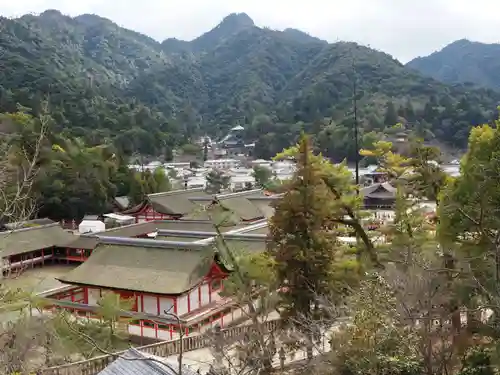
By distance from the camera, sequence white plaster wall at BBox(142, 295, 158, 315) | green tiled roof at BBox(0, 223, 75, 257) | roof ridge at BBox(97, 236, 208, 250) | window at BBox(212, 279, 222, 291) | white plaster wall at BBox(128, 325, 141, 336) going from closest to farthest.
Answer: white plaster wall at BBox(142, 295, 158, 315) → white plaster wall at BBox(128, 325, 141, 336) → roof ridge at BBox(97, 236, 208, 250) → window at BBox(212, 279, 222, 291) → green tiled roof at BBox(0, 223, 75, 257)

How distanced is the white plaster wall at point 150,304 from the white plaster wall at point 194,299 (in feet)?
3.45

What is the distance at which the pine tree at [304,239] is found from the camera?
11.8 meters

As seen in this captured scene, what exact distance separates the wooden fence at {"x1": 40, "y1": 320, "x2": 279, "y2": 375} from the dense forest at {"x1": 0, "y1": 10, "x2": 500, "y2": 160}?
27.2m

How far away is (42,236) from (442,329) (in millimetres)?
22111

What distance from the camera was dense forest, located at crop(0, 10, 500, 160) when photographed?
253 feet

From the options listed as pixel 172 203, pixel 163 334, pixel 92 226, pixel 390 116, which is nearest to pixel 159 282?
pixel 163 334

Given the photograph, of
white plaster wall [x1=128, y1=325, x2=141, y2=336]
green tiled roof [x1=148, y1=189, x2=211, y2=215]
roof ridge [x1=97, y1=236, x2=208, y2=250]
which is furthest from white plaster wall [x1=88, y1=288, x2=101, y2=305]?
green tiled roof [x1=148, y1=189, x2=211, y2=215]

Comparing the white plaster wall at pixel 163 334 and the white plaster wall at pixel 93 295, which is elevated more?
the white plaster wall at pixel 93 295

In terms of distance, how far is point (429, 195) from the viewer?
1318cm

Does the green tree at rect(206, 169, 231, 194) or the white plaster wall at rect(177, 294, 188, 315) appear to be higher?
the white plaster wall at rect(177, 294, 188, 315)

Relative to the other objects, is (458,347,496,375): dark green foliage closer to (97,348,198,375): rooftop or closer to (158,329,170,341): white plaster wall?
(97,348,198,375): rooftop

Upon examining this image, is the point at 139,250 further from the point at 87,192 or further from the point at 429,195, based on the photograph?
the point at 87,192

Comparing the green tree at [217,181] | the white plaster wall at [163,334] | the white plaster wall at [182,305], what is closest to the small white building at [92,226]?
the white plaster wall at [182,305]

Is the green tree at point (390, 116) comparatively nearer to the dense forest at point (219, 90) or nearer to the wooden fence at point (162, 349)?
the dense forest at point (219, 90)
